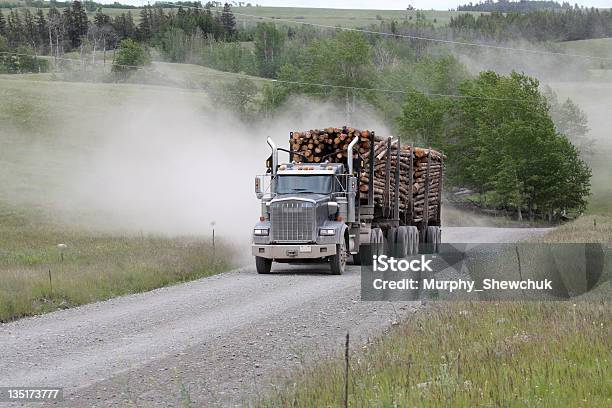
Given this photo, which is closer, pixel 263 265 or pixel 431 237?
pixel 263 265

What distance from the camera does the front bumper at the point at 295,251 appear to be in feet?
78.3

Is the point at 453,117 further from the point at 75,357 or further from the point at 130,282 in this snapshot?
the point at 75,357

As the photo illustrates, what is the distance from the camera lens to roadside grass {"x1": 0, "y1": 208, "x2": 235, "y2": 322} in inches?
754

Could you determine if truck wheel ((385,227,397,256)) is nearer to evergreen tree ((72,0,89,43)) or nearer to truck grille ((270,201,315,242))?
truck grille ((270,201,315,242))

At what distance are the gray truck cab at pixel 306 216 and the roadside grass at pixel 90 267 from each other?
80.3 inches

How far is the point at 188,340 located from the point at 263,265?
10374 mm

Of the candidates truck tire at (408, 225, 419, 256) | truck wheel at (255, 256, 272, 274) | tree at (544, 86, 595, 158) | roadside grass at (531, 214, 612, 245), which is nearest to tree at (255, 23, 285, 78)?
tree at (544, 86, 595, 158)

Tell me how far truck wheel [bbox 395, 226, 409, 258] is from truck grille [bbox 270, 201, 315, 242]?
17.4 feet

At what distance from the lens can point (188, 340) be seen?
46.8ft

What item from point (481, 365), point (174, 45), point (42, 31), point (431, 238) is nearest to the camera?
point (481, 365)

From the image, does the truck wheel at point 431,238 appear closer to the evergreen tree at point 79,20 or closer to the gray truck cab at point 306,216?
the gray truck cab at point 306,216

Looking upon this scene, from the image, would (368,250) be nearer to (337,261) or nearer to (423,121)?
(337,261)

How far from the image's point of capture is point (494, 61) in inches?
7121

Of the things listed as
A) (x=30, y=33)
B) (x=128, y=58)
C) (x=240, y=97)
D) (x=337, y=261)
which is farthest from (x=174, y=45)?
(x=337, y=261)
